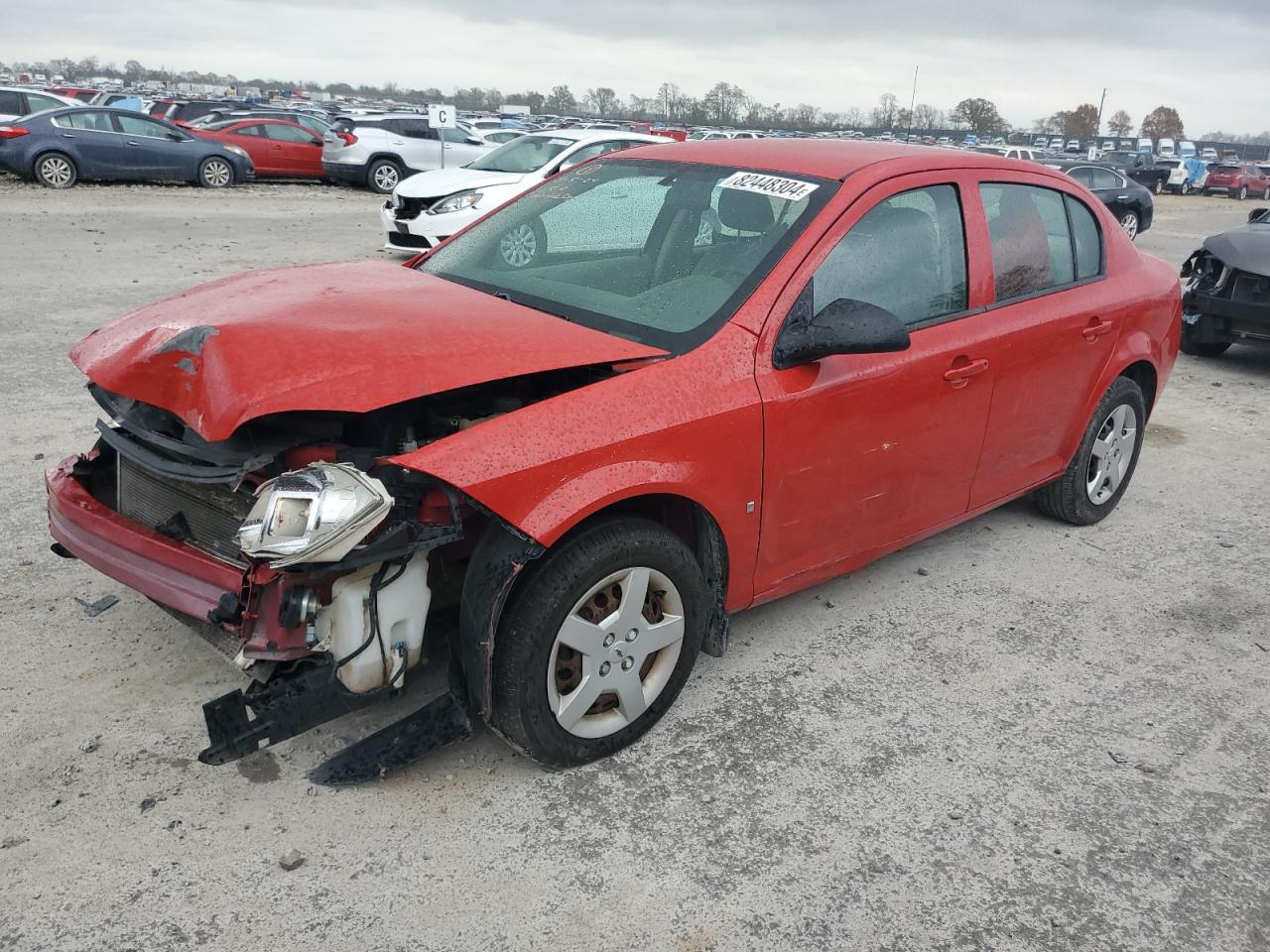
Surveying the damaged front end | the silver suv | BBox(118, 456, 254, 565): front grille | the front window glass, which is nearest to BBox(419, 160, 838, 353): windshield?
the front window glass

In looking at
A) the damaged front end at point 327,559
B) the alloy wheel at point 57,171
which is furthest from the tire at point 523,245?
the alloy wheel at point 57,171

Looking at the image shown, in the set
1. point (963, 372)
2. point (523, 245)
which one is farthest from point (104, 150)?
point (963, 372)

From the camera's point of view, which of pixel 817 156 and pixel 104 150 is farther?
pixel 104 150

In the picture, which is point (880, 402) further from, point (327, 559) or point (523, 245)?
point (327, 559)

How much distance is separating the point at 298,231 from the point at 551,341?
12853 mm

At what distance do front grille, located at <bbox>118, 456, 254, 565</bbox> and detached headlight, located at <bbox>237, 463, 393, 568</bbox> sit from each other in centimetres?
32

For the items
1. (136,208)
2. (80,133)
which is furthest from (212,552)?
(80,133)

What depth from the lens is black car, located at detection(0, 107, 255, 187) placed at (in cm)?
1717

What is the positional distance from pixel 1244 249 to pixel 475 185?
7.78 metres

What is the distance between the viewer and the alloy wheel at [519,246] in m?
3.88

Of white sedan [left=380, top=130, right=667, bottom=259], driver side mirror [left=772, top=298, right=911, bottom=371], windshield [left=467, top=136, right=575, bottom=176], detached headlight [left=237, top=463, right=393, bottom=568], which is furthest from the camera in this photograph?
windshield [left=467, top=136, right=575, bottom=176]

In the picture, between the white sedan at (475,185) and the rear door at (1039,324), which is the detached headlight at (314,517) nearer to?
the rear door at (1039,324)

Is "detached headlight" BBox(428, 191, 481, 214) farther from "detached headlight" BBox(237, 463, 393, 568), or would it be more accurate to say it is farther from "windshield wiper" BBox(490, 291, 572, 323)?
"detached headlight" BBox(237, 463, 393, 568)

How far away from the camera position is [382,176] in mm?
21328
